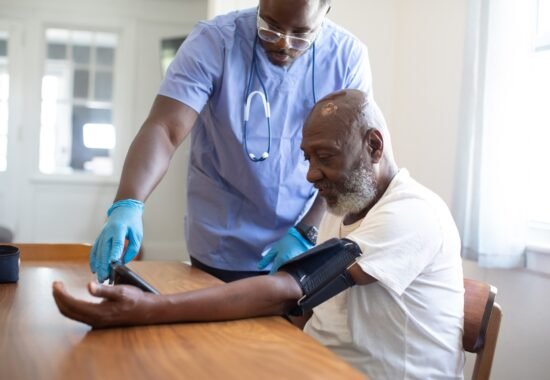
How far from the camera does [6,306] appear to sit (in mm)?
1125

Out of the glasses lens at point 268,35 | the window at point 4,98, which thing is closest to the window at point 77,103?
the window at point 4,98

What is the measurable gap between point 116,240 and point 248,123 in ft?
1.72

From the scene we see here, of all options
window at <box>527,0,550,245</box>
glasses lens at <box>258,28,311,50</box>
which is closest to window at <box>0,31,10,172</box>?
window at <box>527,0,550,245</box>

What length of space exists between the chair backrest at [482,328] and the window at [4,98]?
560 cm

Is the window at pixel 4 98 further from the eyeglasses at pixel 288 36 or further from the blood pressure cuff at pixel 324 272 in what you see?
the blood pressure cuff at pixel 324 272

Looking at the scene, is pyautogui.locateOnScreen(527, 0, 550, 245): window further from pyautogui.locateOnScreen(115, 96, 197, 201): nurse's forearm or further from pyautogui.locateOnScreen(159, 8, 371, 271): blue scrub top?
pyautogui.locateOnScreen(115, 96, 197, 201): nurse's forearm

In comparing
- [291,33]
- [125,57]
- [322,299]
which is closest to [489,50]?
[291,33]

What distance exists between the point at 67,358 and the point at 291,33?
94 cm

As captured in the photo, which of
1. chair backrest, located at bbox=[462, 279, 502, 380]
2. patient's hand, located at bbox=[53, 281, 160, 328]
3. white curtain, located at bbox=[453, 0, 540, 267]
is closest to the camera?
patient's hand, located at bbox=[53, 281, 160, 328]

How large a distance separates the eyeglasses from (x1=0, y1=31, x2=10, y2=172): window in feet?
16.9

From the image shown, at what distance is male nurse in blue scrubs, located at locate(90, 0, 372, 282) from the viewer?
5.00 ft

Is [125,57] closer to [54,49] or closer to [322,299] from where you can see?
[54,49]

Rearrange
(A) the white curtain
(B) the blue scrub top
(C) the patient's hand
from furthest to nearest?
(A) the white curtain
(B) the blue scrub top
(C) the patient's hand

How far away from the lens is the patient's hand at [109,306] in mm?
936
